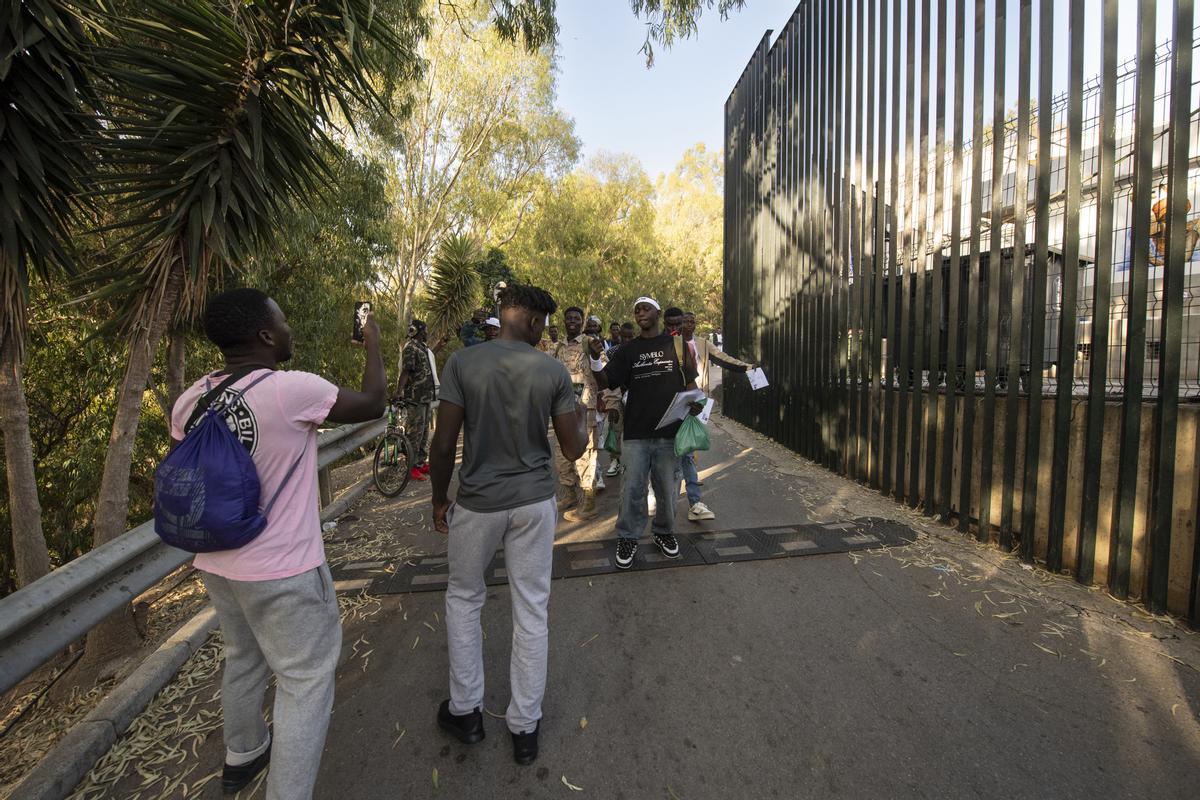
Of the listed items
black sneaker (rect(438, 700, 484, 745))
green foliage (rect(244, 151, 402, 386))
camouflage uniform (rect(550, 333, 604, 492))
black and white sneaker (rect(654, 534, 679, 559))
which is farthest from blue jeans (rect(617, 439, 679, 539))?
green foliage (rect(244, 151, 402, 386))

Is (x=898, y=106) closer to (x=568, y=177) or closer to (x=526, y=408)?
(x=526, y=408)

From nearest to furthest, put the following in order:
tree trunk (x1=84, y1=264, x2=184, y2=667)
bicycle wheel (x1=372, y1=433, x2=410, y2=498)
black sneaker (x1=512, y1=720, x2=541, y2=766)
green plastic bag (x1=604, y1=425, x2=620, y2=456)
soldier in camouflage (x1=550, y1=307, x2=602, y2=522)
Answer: black sneaker (x1=512, y1=720, x2=541, y2=766) → tree trunk (x1=84, y1=264, x2=184, y2=667) → soldier in camouflage (x1=550, y1=307, x2=602, y2=522) → bicycle wheel (x1=372, y1=433, x2=410, y2=498) → green plastic bag (x1=604, y1=425, x2=620, y2=456)

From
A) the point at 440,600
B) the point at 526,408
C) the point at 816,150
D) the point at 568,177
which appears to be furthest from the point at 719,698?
the point at 568,177

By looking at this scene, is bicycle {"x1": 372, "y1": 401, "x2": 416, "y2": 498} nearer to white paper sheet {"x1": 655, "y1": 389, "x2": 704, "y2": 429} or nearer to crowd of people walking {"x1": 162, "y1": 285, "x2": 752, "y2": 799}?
white paper sheet {"x1": 655, "y1": 389, "x2": 704, "y2": 429}

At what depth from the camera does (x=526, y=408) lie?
246 cm

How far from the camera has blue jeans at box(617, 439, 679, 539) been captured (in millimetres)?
4312

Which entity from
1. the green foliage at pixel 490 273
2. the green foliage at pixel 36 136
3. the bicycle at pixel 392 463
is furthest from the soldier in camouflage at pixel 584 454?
the green foliage at pixel 490 273

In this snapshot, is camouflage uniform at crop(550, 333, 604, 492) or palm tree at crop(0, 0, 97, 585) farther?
camouflage uniform at crop(550, 333, 604, 492)

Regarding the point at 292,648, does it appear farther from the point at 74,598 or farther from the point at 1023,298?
the point at 1023,298

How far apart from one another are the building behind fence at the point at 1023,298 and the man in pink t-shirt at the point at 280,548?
190 inches

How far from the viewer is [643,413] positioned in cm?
428

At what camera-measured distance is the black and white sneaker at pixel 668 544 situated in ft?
14.7

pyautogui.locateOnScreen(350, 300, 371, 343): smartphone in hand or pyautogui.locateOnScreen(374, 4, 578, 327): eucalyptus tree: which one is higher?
pyautogui.locateOnScreen(374, 4, 578, 327): eucalyptus tree

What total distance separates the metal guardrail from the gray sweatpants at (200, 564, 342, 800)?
2.97 ft
